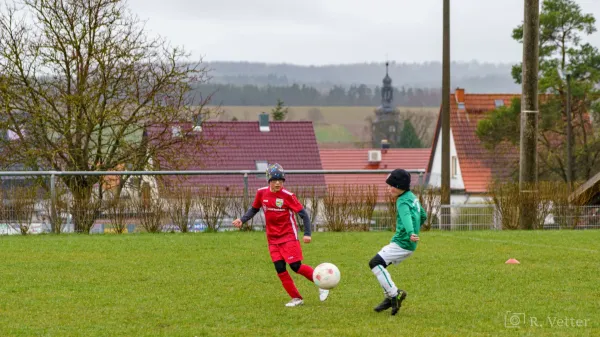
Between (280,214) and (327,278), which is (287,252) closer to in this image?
(280,214)

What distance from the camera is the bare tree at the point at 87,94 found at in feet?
83.5

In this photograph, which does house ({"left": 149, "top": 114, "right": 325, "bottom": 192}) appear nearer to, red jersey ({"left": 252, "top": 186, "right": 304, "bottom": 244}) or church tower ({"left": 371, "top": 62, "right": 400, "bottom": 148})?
red jersey ({"left": 252, "top": 186, "right": 304, "bottom": 244})

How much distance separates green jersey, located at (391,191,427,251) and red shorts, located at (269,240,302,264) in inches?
47.2

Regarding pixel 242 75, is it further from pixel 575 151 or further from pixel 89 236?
pixel 89 236

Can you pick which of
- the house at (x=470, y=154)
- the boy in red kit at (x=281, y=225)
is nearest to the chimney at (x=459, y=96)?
the house at (x=470, y=154)

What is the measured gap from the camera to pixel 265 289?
11023 mm

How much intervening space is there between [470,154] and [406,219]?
49.4m

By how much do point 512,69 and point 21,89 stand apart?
27.6 meters

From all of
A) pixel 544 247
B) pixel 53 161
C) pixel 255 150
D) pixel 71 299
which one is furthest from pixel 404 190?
pixel 255 150

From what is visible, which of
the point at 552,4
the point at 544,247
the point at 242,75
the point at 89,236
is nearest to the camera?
the point at 544,247

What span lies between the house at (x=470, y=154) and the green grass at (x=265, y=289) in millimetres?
36726

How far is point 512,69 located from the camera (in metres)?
46.0

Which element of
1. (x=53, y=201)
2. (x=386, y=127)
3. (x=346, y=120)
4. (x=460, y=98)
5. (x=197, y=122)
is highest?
(x=460, y=98)

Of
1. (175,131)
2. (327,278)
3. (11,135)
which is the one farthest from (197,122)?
(327,278)
